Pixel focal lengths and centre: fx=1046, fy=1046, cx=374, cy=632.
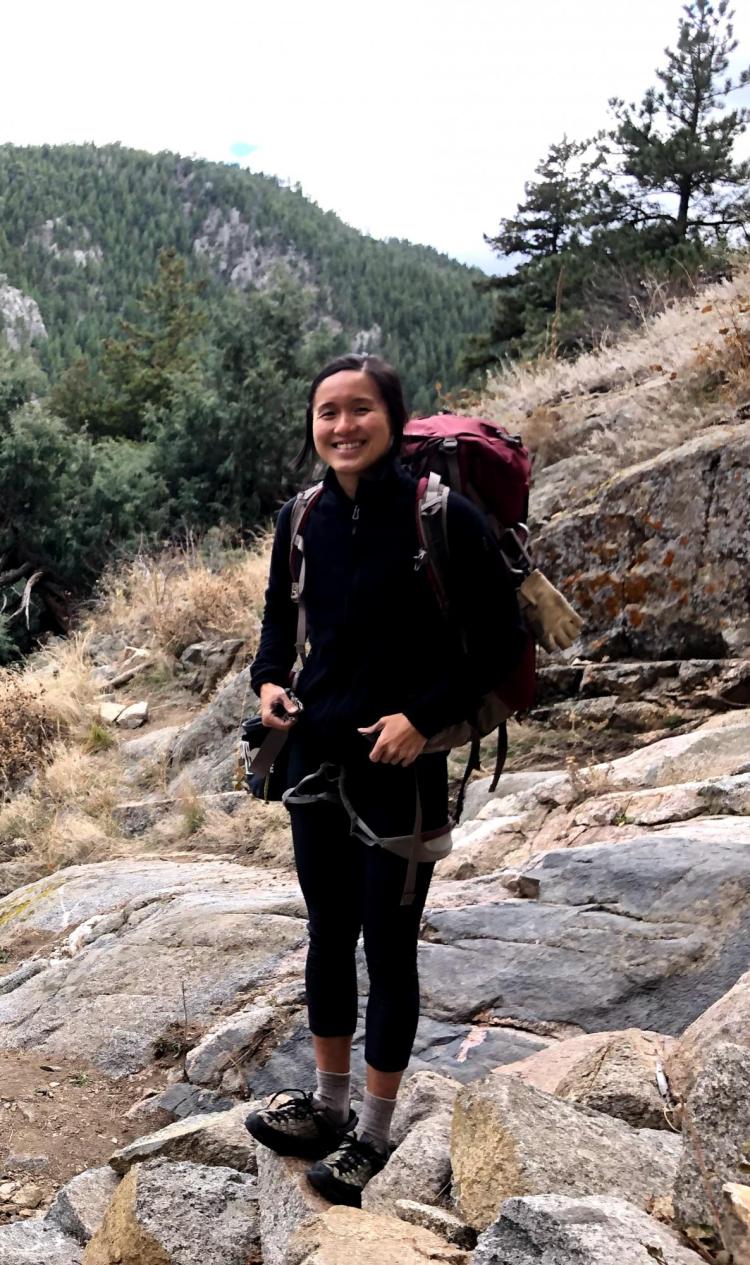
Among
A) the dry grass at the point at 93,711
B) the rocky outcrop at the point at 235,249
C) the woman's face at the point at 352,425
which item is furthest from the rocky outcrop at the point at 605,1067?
the rocky outcrop at the point at 235,249

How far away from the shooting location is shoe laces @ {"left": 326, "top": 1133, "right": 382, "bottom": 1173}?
2.27m

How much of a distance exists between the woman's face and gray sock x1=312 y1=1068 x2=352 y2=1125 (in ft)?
4.46

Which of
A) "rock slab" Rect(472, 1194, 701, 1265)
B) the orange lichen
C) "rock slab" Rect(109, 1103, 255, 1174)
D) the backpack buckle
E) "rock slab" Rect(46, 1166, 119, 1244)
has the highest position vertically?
the backpack buckle

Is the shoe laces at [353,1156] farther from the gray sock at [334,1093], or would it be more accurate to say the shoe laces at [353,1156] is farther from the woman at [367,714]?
the gray sock at [334,1093]

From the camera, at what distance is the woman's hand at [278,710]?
2.34 m

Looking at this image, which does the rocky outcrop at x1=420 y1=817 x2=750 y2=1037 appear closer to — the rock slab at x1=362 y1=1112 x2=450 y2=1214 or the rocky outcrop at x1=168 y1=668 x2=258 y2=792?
the rock slab at x1=362 y1=1112 x2=450 y2=1214

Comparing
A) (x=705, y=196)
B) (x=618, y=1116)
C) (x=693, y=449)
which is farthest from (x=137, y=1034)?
(x=705, y=196)

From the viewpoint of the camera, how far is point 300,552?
92.6 inches

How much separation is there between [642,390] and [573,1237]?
5.76 meters

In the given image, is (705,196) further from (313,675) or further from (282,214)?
(282,214)

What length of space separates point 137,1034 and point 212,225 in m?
120

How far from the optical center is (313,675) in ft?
7.54

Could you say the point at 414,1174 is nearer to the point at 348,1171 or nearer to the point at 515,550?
the point at 348,1171

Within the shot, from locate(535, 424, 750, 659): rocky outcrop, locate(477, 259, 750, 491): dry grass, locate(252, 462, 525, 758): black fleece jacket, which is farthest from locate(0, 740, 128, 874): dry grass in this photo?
locate(252, 462, 525, 758): black fleece jacket
